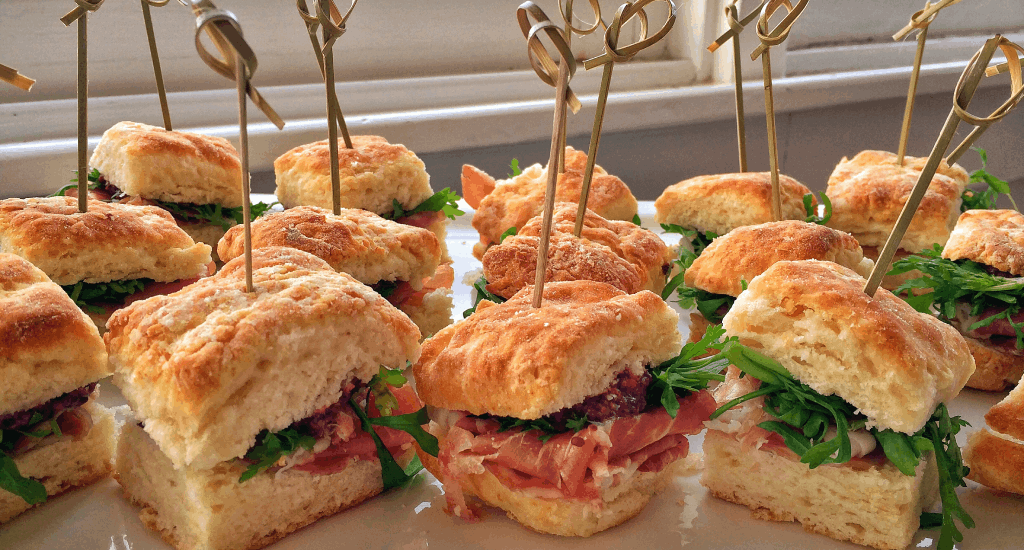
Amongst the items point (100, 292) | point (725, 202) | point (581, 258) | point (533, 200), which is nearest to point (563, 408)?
point (581, 258)

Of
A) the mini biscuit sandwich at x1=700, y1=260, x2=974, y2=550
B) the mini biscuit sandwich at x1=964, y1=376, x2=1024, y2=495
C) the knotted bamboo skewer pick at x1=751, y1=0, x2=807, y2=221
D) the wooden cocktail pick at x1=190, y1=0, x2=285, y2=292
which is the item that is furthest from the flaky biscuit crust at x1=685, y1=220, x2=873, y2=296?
the wooden cocktail pick at x1=190, y1=0, x2=285, y2=292

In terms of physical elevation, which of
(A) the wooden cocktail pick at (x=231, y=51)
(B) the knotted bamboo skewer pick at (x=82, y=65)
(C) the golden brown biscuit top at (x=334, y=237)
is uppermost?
(A) the wooden cocktail pick at (x=231, y=51)

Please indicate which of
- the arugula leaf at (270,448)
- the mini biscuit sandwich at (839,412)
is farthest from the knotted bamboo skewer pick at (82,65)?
the mini biscuit sandwich at (839,412)

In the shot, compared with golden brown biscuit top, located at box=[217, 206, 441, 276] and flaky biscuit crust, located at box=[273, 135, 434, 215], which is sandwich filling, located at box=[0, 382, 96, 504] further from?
flaky biscuit crust, located at box=[273, 135, 434, 215]

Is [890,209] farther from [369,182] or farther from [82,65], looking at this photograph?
[82,65]

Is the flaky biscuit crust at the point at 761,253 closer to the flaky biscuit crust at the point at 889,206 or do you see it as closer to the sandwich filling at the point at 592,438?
Result: the flaky biscuit crust at the point at 889,206

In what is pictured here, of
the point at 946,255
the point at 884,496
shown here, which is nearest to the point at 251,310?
the point at 884,496

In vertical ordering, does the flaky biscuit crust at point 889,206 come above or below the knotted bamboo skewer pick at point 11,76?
below
